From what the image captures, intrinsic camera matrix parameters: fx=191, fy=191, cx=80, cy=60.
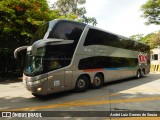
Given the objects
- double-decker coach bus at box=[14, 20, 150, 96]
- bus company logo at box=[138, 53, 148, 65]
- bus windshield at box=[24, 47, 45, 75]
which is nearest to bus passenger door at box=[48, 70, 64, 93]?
double-decker coach bus at box=[14, 20, 150, 96]

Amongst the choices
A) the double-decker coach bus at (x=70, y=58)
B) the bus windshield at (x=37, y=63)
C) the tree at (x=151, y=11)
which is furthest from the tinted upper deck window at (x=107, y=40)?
the tree at (x=151, y=11)

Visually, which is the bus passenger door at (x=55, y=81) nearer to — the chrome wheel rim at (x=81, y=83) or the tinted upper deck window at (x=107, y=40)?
the chrome wheel rim at (x=81, y=83)

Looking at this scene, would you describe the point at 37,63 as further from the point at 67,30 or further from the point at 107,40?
the point at 107,40

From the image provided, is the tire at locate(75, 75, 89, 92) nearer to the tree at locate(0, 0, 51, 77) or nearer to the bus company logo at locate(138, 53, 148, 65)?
the tree at locate(0, 0, 51, 77)

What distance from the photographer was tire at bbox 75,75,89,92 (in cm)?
1027

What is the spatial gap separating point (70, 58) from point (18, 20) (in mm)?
8898

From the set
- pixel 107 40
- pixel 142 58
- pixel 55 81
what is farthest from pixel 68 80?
pixel 142 58

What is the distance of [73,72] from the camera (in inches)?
383

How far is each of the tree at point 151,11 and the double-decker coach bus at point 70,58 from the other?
54.4ft

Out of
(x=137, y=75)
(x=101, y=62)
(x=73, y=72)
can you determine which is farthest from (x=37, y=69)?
(x=137, y=75)

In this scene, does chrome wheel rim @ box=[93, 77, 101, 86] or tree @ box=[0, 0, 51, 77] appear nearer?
chrome wheel rim @ box=[93, 77, 101, 86]

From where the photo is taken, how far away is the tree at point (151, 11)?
2769 cm

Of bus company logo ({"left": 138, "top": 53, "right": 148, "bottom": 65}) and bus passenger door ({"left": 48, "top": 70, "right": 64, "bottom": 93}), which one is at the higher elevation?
bus company logo ({"left": 138, "top": 53, "right": 148, "bottom": 65})

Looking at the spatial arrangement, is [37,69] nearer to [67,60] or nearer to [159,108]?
[67,60]
